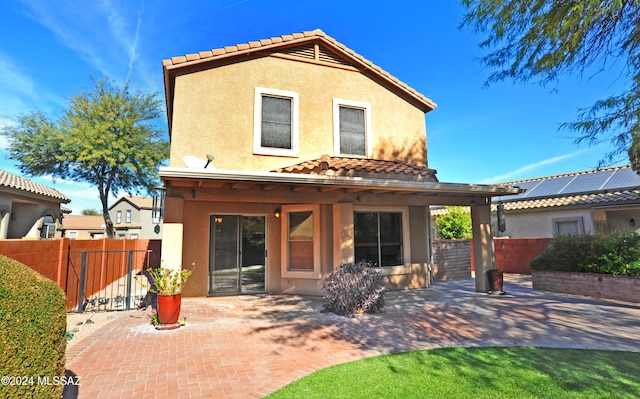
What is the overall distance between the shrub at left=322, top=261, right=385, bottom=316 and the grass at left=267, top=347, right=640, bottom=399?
8.85 ft

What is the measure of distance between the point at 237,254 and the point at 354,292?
4.78m

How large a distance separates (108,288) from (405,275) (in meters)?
12.2

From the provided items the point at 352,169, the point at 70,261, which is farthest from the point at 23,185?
the point at 352,169

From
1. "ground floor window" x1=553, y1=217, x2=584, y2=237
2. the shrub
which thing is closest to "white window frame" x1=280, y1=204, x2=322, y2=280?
the shrub

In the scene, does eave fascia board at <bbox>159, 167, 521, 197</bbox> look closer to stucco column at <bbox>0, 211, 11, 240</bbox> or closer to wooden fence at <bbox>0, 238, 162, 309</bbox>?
wooden fence at <bbox>0, 238, 162, 309</bbox>

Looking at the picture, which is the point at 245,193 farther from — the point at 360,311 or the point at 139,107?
the point at 139,107

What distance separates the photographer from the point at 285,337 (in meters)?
6.47

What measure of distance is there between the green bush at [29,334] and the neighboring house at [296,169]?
5672 mm

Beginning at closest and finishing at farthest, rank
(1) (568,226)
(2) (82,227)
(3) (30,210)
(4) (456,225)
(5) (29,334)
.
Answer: (5) (29,334) < (1) (568,226) < (4) (456,225) < (3) (30,210) < (2) (82,227)

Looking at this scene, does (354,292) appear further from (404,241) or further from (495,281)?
(495,281)

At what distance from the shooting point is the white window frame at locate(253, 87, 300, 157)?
10.8 metres

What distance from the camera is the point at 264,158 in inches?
427

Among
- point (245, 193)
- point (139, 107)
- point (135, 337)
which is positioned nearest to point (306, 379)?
point (135, 337)

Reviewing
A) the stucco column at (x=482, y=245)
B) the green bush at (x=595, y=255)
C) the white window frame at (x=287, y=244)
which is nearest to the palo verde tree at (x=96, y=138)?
the white window frame at (x=287, y=244)
